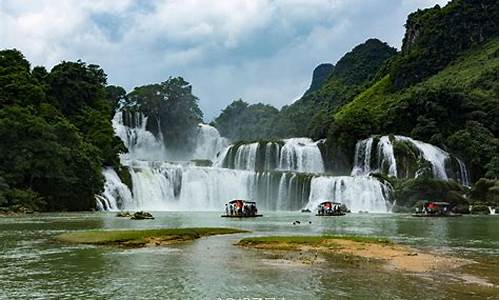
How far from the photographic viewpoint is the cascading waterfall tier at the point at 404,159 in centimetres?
6438

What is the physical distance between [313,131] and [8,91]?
39246 millimetres

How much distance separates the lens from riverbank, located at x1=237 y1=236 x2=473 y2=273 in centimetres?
1522

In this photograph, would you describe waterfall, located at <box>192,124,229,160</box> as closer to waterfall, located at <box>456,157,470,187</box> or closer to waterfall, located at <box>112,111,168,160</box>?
waterfall, located at <box>112,111,168,160</box>

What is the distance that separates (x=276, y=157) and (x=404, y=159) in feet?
Result: 49.2

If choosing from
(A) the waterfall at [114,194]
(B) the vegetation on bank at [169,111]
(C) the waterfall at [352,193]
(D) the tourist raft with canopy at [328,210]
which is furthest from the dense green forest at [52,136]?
(C) the waterfall at [352,193]

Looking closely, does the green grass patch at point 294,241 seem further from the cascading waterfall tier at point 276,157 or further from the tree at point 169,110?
the tree at point 169,110

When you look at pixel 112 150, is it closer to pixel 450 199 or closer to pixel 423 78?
pixel 450 199

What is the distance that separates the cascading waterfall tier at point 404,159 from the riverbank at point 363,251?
44.6 m

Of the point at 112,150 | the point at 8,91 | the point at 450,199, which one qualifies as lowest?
the point at 450,199

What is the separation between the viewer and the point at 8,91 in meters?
53.5

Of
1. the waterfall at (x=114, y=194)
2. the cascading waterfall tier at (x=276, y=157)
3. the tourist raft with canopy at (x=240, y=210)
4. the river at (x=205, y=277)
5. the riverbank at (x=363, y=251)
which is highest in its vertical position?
the cascading waterfall tier at (x=276, y=157)

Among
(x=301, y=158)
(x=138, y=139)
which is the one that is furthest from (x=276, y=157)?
(x=138, y=139)

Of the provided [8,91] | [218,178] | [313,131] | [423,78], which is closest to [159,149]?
[313,131]

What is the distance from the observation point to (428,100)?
7262cm
